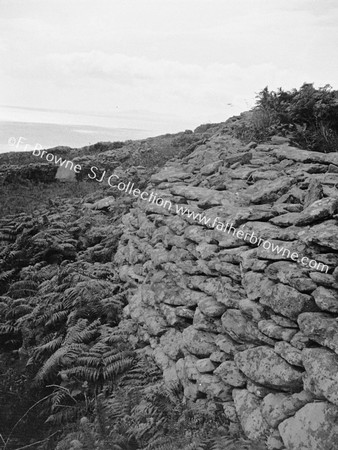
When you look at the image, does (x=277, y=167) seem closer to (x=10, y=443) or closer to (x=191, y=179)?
(x=191, y=179)

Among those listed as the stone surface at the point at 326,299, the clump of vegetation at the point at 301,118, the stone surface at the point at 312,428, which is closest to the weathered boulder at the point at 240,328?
the stone surface at the point at 326,299

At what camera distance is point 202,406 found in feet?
18.8

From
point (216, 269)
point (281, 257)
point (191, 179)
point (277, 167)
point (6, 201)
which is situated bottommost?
point (6, 201)

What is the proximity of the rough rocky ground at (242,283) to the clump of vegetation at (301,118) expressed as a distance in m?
0.67

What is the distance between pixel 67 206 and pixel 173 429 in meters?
9.65

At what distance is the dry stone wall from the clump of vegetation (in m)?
1.12

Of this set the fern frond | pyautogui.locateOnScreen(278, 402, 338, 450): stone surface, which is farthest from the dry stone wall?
the fern frond

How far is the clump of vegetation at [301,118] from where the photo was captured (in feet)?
32.8

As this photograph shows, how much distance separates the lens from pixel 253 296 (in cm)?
573

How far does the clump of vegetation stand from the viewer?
1001cm

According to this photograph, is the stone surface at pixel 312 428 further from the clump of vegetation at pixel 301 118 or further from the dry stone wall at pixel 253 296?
the clump of vegetation at pixel 301 118

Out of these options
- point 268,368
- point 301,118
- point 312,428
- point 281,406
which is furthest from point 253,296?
point 301,118

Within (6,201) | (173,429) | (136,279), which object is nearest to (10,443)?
(173,429)

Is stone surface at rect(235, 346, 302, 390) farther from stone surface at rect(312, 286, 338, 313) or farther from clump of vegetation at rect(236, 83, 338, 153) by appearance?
clump of vegetation at rect(236, 83, 338, 153)
